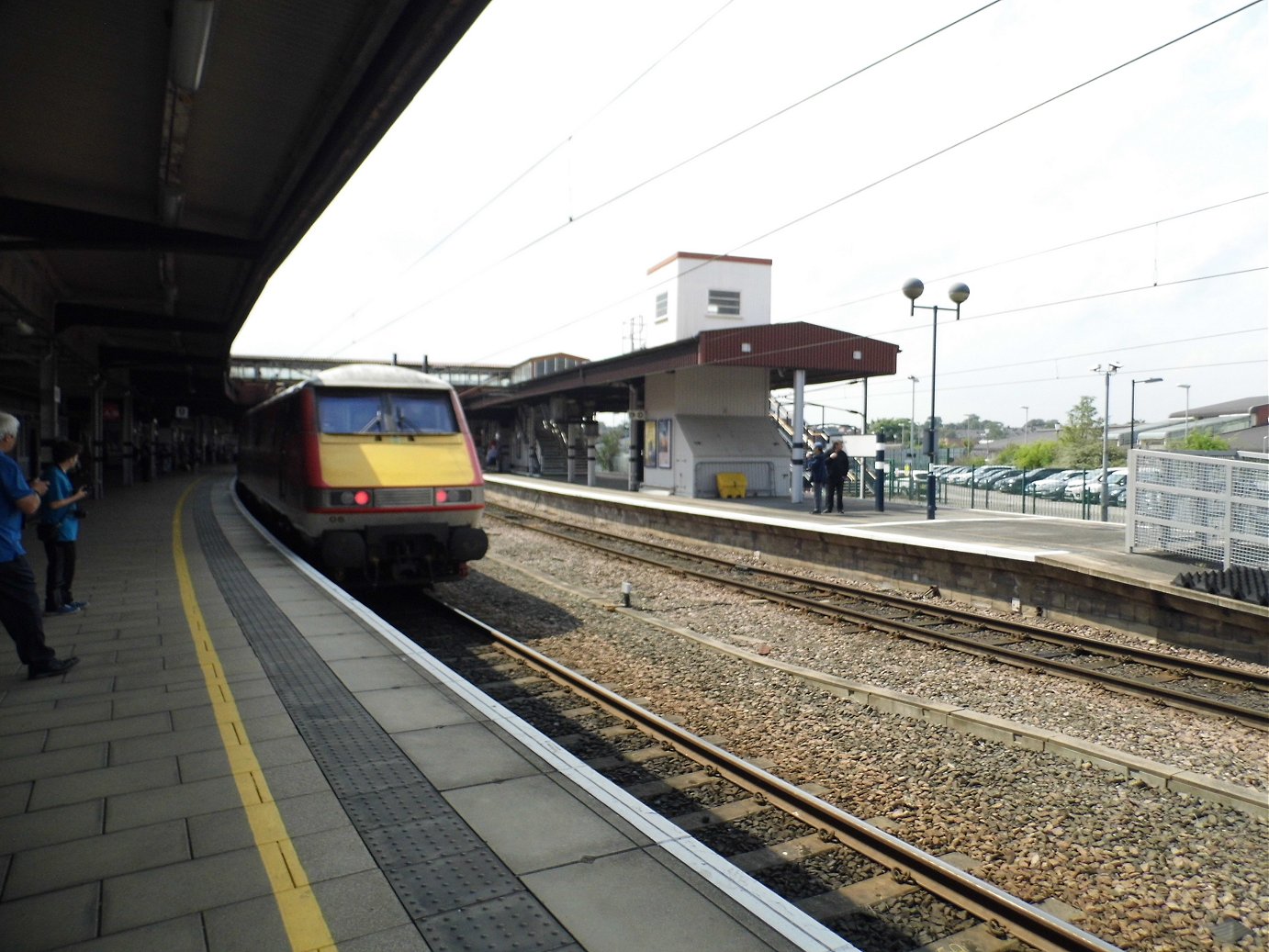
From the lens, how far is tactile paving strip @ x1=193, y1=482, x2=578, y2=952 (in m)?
2.74

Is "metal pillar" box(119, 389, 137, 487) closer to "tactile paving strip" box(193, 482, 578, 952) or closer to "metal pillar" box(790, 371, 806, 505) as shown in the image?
"metal pillar" box(790, 371, 806, 505)

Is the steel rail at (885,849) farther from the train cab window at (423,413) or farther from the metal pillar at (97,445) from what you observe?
the metal pillar at (97,445)

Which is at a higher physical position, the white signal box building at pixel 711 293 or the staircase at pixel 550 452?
the white signal box building at pixel 711 293

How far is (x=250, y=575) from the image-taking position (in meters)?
9.80

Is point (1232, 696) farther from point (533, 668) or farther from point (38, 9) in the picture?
point (38, 9)

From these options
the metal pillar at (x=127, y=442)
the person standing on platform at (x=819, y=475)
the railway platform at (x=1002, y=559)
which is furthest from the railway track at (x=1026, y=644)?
the metal pillar at (x=127, y=442)

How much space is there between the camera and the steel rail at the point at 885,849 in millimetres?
3436

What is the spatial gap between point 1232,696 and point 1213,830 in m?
2.97

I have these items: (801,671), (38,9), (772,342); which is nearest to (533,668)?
(801,671)

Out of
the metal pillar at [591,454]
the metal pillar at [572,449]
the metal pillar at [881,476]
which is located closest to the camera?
the metal pillar at [881,476]

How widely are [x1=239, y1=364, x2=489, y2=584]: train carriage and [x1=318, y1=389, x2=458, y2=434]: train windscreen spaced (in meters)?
0.01

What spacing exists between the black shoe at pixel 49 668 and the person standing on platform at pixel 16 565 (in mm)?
19

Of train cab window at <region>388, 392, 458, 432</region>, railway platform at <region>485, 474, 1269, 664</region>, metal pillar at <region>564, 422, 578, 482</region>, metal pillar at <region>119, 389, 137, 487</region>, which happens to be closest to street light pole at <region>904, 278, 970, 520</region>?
railway platform at <region>485, 474, 1269, 664</region>

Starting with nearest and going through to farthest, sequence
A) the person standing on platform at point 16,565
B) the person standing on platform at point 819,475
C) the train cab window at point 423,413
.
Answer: the person standing on platform at point 16,565 < the train cab window at point 423,413 < the person standing on platform at point 819,475
